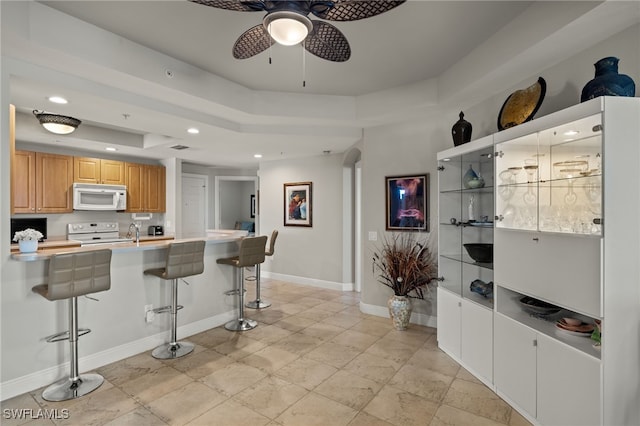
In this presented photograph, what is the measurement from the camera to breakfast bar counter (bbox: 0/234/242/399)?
2514mm

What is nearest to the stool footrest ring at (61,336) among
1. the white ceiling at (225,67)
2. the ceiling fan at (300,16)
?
the white ceiling at (225,67)

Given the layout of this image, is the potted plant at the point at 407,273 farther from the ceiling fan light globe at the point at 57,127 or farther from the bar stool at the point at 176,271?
the ceiling fan light globe at the point at 57,127

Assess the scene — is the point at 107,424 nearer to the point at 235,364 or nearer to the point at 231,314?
the point at 235,364

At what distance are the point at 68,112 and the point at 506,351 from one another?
4.81m

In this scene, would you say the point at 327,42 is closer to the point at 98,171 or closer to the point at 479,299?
the point at 479,299

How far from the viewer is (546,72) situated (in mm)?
2645

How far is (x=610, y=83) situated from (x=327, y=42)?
1.71 meters

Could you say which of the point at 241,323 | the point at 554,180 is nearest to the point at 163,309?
the point at 241,323

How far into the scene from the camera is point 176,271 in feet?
10.7

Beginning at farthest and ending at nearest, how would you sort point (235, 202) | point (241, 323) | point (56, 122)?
point (235, 202) → point (241, 323) → point (56, 122)

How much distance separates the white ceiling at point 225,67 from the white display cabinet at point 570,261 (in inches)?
29.5

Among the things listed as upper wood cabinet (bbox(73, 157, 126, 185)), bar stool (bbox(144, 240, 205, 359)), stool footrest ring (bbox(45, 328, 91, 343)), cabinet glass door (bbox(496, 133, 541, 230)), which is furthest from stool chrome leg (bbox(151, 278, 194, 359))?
upper wood cabinet (bbox(73, 157, 126, 185))

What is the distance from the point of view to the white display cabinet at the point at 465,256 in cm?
279

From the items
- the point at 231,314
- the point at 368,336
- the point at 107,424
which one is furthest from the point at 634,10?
the point at 231,314
